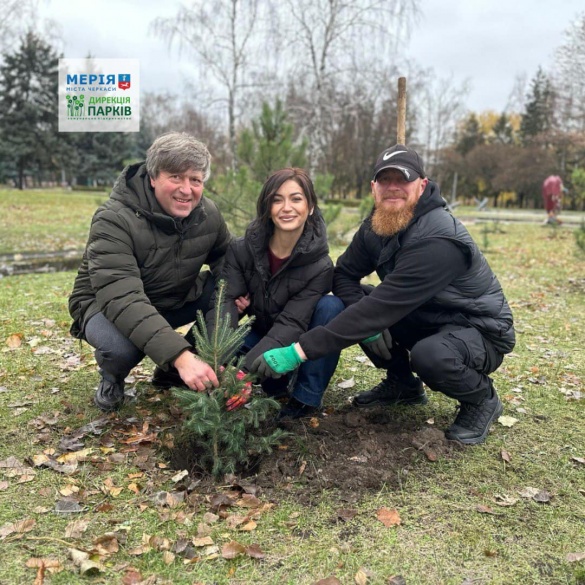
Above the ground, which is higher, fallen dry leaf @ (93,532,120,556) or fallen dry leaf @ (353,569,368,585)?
fallen dry leaf @ (93,532,120,556)

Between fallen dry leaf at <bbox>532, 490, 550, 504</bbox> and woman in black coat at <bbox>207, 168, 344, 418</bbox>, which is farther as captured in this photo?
woman in black coat at <bbox>207, 168, 344, 418</bbox>

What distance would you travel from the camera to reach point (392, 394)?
3.72m

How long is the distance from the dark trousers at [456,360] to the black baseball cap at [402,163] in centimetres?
86

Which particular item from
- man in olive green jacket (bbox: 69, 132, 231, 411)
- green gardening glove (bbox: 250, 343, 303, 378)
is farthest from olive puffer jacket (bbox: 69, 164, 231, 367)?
green gardening glove (bbox: 250, 343, 303, 378)

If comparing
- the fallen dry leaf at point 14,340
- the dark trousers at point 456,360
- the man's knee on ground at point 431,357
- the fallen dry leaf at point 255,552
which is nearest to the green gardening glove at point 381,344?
the dark trousers at point 456,360

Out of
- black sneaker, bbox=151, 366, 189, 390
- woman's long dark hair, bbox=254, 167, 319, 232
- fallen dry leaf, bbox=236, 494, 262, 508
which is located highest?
woman's long dark hair, bbox=254, 167, 319, 232

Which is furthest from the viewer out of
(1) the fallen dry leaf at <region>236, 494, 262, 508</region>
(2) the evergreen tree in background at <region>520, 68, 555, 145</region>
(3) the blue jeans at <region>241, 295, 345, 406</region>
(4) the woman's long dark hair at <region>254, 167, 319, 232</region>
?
(2) the evergreen tree in background at <region>520, 68, 555, 145</region>

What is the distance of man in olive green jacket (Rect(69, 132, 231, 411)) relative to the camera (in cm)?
288

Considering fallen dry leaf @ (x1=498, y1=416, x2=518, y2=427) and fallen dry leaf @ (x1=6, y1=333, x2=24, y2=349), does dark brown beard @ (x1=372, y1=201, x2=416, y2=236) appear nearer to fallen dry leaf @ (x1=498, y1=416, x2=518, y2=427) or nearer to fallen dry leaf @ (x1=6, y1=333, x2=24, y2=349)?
fallen dry leaf @ (x1=498, y1=416, x2=518, y2=427)

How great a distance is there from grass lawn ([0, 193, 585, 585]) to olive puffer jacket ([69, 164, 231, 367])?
63 cm

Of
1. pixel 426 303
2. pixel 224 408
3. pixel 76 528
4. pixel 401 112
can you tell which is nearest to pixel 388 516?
pixel 224 408

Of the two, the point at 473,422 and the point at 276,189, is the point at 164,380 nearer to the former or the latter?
the point at 276,189

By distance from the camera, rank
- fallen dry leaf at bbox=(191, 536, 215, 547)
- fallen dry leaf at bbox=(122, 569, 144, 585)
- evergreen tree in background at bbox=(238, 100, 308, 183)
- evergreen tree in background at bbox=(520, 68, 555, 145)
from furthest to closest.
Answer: evergreen tree in background at bbox=(520, 68, 555, 145) → evergreen tree in background at bbox=(238, 100, 308, 183) → fallen dry leaf at bbox=(191, 536, 215, 547) → fallen dry leaf at bbox=(122, 569, 144, 585)

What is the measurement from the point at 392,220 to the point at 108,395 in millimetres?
2073
